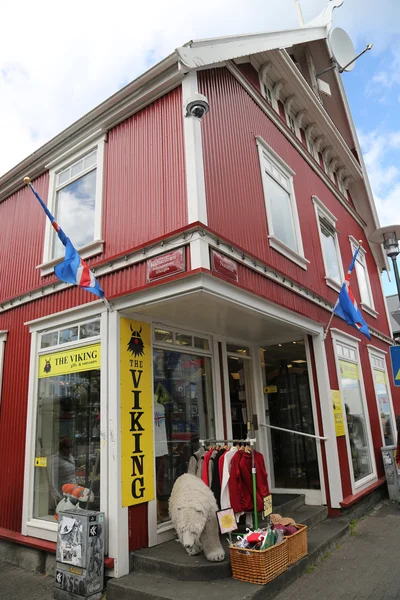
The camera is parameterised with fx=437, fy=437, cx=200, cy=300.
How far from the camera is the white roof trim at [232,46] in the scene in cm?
589

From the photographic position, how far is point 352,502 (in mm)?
7535

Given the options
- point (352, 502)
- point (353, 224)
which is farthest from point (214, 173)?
Result: point (353, 224)

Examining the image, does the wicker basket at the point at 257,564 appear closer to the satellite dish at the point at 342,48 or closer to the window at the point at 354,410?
the window at the point at 354,410

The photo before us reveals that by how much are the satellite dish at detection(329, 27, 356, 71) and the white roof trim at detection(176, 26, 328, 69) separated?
6.74 feet

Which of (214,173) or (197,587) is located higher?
(214,173)

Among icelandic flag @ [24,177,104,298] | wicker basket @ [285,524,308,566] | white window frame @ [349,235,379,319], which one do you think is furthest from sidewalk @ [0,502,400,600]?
white window frame @ [349,235,379,319]

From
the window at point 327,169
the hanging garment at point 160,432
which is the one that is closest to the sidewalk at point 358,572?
the hanging garment at point 160,432

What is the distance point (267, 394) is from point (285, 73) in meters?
6.50

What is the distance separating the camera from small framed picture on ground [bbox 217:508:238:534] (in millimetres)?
4941

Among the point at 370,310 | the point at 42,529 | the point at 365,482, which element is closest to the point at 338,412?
the point at 365,482

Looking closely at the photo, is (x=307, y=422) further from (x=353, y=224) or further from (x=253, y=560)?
(x=353, y=224)

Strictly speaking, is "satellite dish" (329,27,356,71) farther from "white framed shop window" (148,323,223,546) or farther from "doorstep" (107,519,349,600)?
"doorstep" (107,519,349,600)

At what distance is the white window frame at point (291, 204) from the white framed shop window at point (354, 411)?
6.10 feet

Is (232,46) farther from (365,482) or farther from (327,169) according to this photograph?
(365,482)
